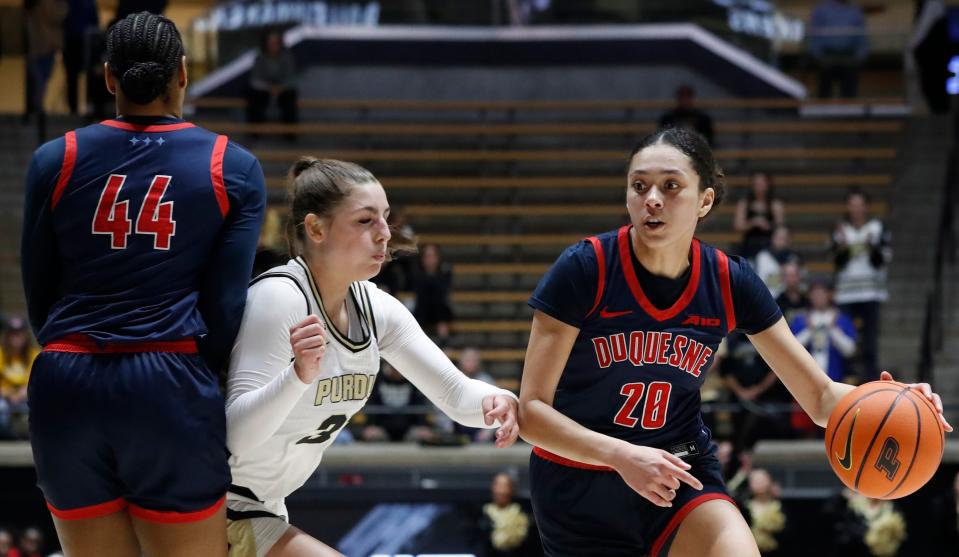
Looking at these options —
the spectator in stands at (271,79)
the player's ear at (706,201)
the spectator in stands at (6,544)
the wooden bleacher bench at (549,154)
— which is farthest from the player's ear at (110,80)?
the spectator in stands at (271,79)

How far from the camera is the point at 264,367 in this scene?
11.1ft

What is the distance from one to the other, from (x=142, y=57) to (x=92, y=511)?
1.12 meters

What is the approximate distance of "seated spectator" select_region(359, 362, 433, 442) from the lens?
9219mm

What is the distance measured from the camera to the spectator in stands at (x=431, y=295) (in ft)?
34.7

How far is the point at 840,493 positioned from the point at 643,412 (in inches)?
200

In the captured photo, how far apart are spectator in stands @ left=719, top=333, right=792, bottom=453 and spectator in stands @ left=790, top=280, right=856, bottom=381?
0.38 metres

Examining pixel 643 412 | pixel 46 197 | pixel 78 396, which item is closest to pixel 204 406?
pixel 78 396

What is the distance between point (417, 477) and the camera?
8688 millimetres

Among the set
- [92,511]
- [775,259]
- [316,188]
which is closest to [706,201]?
[316,188]

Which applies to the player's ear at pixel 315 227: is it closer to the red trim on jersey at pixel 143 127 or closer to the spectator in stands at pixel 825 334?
the red trim on jersey at pixel 143 127

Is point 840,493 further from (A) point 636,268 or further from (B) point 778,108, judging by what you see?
(B) point 778,108

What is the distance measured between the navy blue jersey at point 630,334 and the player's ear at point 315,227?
0.64m

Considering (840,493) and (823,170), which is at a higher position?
(823,170)

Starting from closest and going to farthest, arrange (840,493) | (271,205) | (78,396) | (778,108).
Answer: (78,396) < (840,493) < (271,205) < (778,108)
